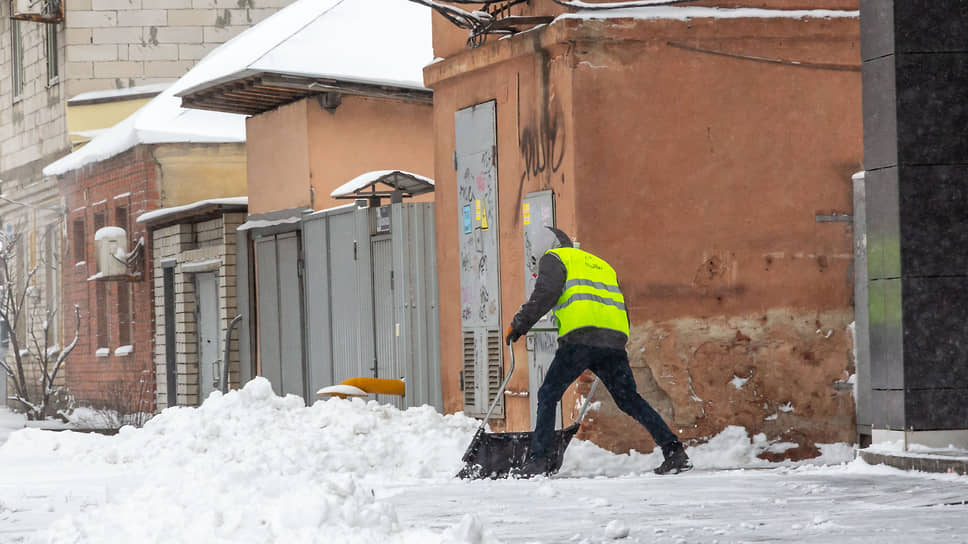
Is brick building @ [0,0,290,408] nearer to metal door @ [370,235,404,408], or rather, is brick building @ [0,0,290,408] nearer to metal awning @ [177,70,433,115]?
metal awning @ [177,70,433,115]

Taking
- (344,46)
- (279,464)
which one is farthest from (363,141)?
(279,464)

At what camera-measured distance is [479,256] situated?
14.4 meters

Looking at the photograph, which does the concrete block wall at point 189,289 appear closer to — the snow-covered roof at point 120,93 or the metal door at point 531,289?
the snow-covered roof at point 120,93

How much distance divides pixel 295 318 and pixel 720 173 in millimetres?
7463

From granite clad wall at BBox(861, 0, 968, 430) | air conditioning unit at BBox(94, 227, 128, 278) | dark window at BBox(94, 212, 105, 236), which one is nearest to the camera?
granite clad wall at BBox(861, 0, 968, 430)

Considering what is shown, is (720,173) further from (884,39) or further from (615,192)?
(884,39)

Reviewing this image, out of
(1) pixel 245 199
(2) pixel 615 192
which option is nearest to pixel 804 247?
(2) pixel 615 192

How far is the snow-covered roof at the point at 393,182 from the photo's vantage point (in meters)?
16.7

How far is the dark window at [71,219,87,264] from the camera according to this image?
29.9m

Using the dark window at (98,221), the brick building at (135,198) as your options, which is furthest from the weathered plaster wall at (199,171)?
the dark window at (98,221)

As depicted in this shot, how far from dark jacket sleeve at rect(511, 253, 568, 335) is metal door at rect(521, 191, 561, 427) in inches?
83.2

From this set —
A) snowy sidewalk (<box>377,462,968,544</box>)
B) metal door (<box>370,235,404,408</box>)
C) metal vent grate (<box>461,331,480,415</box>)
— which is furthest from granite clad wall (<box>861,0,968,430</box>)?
metal door (<box>370,235,404,408</box>)

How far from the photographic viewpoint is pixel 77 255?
30.0 meters

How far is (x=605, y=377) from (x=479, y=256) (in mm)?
3574
